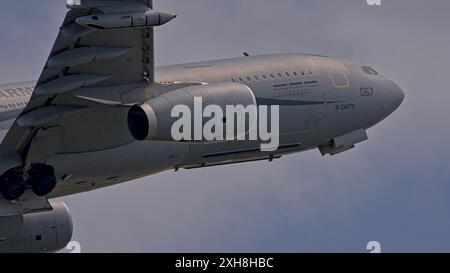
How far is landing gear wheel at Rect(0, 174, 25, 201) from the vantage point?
119 feet

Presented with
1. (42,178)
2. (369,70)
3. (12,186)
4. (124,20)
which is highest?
(124,20)

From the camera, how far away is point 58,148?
1425 inches

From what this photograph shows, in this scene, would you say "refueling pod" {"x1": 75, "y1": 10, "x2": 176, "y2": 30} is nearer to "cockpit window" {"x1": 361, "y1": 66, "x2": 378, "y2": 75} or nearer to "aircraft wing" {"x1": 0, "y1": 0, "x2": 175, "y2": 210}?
"aircraft wing" {"x1": 0, "y1": 0, "x2": 175, "y2": 210}

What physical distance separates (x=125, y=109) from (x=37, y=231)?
629 centimetres

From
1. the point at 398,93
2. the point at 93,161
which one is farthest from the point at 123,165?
the point at 398,93

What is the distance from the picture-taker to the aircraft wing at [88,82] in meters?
31.9

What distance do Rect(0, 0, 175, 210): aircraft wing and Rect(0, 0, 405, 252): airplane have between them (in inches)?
1.1

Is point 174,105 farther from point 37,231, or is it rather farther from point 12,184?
point 37,231

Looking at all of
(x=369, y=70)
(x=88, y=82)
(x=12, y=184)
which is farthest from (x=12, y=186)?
(x=369, y=70)

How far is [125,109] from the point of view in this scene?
119ft

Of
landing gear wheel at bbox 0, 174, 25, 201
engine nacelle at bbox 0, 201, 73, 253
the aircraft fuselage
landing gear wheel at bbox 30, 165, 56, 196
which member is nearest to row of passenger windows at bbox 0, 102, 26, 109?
the aircraft fuselage

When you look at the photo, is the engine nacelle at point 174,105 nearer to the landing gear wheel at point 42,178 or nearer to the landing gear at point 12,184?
the landing gear wheel at point 42,178
